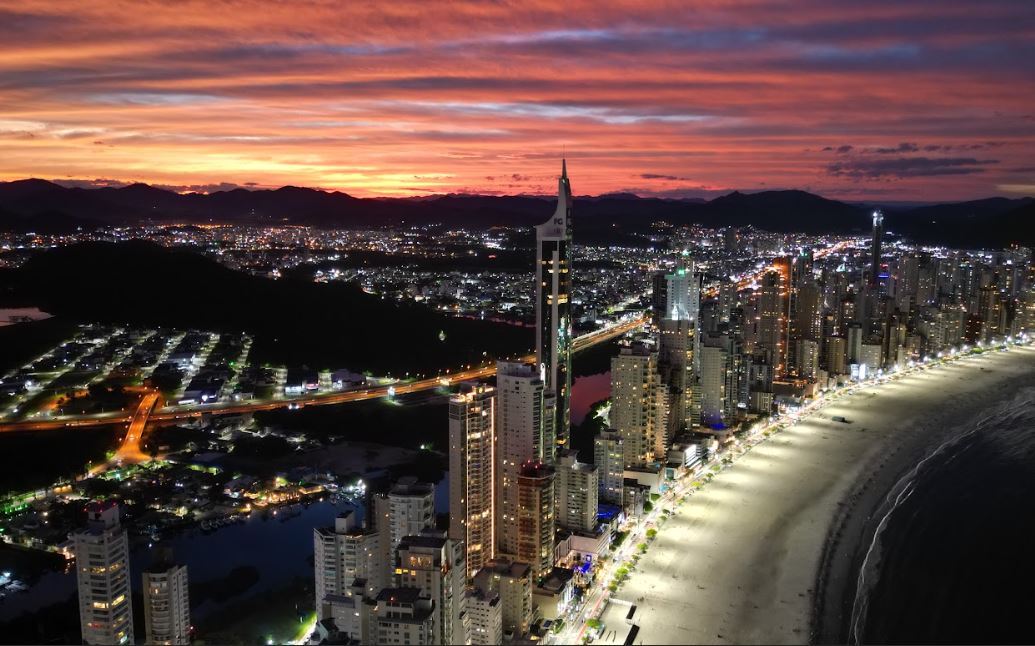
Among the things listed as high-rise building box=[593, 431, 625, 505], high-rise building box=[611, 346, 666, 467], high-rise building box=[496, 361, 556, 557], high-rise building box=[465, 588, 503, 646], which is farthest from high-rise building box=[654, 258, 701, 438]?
high-rise building box=[465, 588, 503, 646]

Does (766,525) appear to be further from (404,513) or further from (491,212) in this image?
(491,212)

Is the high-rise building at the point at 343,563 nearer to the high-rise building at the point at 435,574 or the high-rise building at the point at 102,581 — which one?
the high-rise building at the point at 435,574

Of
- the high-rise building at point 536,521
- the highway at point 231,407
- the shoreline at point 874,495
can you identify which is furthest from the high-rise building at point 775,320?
the high-rise building at point 536,521

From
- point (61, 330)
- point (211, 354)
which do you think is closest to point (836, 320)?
point (211, 354)

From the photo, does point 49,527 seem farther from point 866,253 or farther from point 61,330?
point 866,253

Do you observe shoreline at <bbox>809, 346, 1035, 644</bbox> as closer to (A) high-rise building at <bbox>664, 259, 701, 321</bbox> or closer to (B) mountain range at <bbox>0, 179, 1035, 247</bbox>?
(A) high-rise building at <bbox>664, 259, 701, 321</bbox>

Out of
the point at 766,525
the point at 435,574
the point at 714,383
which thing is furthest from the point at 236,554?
the point at 714,383
